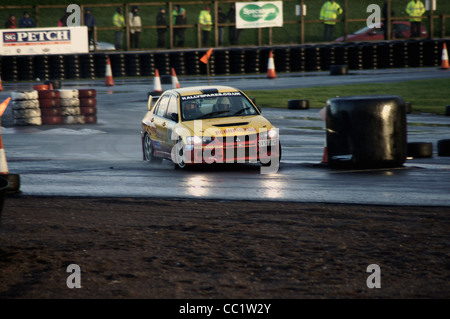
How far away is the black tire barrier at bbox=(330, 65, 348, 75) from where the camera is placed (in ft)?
95.3

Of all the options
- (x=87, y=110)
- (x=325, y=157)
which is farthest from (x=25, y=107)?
(x=325, y=157)

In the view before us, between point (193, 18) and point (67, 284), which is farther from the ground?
point (193, 18)

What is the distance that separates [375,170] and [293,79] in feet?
58.5

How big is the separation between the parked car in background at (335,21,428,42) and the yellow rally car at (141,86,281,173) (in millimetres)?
25080

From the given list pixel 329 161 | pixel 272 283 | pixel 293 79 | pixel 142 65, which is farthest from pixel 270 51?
pixel 272 283

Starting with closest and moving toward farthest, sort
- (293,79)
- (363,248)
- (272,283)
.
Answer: (272,283), (363,248), (293,79)

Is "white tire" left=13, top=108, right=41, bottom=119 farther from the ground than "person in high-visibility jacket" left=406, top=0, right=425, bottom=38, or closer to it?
closer to it

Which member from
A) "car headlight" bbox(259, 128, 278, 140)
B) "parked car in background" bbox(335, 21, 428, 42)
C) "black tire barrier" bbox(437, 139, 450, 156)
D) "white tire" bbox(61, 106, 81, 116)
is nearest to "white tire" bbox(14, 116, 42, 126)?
"white tire" bbox(61, 106, 81, 116)

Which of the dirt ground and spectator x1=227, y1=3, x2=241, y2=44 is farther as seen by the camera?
spectator x1=227, y1=3, x2=241, y2=44

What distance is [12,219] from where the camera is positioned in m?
8.59

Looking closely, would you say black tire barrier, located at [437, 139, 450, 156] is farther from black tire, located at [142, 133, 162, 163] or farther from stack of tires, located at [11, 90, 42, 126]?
stack of tires, located at [11, 90, 42, 126]

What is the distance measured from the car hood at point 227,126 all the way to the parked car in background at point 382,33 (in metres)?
25.7

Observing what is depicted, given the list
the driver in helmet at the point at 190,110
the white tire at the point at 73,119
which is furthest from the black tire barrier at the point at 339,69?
the driver in helmet at the point at 190,110
